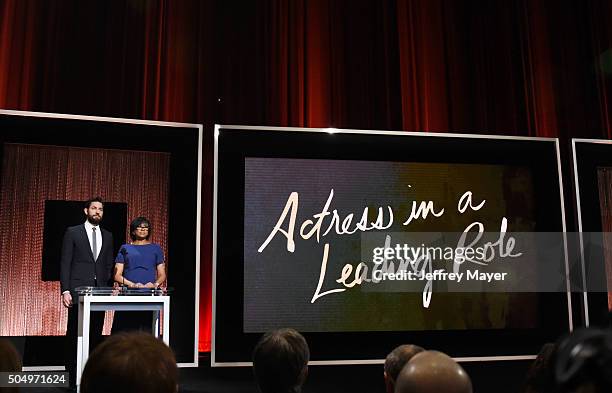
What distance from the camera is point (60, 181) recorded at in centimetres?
407

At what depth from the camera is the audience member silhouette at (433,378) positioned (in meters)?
1.04

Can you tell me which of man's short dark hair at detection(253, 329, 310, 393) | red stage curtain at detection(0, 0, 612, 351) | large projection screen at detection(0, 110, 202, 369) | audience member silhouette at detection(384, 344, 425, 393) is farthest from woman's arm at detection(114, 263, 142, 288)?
audience member silhouette at detection(384, 344, 425, 393)

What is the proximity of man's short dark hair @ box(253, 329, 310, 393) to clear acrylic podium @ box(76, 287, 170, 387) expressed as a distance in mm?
1651

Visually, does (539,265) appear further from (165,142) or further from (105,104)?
(105,104)

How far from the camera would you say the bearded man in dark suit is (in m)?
3.66

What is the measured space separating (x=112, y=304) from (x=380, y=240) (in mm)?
1931

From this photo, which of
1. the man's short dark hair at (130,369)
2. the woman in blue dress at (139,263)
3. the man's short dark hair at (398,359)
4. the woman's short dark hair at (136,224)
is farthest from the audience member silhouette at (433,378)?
the woman's short dark hair at (136,224)

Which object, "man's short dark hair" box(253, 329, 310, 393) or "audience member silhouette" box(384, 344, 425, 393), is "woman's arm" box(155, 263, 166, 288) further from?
"audience member silhouette" box(384, 344, 425, 393)

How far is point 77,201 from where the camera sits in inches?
160

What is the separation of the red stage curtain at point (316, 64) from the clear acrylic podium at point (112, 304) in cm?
140

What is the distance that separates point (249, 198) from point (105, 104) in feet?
4.35

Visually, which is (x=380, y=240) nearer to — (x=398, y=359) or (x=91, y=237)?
(x=91, y=237)

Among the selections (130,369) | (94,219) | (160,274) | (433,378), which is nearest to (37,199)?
(94,219)

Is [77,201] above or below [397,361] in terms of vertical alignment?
above
